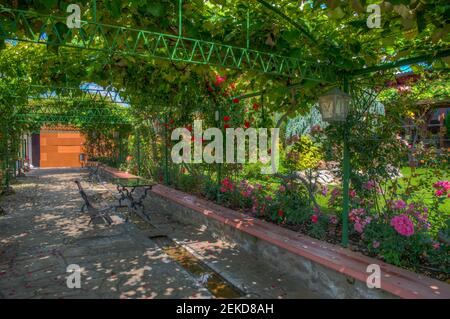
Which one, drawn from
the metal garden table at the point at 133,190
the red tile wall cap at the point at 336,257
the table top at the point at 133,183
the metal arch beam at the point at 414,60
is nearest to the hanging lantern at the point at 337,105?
the metal arch beam at the point at 414,60

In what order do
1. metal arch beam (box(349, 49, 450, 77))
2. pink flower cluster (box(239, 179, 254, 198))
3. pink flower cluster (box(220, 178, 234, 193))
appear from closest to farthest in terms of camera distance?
1. metal arch beam (box(349, 49, 450, 77))
2. pink flower cluster (box(239, 179, 254, 198))
3. pink flower cluster (box(220, 178, 234, 193))

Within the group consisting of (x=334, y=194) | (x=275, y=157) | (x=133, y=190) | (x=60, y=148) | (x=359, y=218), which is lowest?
(x=133, y=190)

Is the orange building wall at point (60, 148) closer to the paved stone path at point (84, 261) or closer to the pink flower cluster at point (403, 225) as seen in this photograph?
the paved stone path at point (84, 261)

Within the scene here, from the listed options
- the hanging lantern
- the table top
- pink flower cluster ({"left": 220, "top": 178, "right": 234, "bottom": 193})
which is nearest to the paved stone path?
the table top

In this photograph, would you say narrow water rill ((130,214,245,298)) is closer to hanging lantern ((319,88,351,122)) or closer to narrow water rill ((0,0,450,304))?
narrow water rill ((0,0,450,304))

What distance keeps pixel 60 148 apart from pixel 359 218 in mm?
27730

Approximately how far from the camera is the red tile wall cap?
2.70m

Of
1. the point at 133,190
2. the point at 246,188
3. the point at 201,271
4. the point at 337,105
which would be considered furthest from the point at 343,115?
the point at 133,190

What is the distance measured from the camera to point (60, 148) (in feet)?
89.2

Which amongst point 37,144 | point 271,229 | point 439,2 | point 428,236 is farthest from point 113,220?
point 37,144

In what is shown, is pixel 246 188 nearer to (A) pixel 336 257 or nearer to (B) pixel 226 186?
(B) pixel 226 186

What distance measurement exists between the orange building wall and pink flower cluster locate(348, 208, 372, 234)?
26.1 metres

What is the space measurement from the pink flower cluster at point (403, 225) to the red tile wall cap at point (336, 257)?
38 cm

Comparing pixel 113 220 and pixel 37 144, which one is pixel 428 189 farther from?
pixel 37 144
